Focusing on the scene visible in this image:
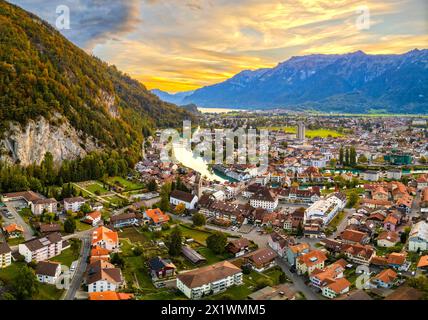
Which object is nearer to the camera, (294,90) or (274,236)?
(274,236)

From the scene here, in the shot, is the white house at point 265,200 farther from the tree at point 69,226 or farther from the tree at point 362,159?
the tree at point 362,159

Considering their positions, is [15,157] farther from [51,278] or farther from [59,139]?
[51,278]

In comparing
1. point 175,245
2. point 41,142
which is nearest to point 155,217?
point 175,245

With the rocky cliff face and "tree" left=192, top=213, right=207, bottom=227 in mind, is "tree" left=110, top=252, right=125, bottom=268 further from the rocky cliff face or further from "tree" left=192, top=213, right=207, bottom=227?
the rocky cliff face

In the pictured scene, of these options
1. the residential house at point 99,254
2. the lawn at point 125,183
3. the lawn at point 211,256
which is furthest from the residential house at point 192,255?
the lawn at point 125,183

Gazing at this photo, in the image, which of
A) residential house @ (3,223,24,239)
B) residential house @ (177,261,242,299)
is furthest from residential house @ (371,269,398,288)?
residential house @ (3,223,24,239)
